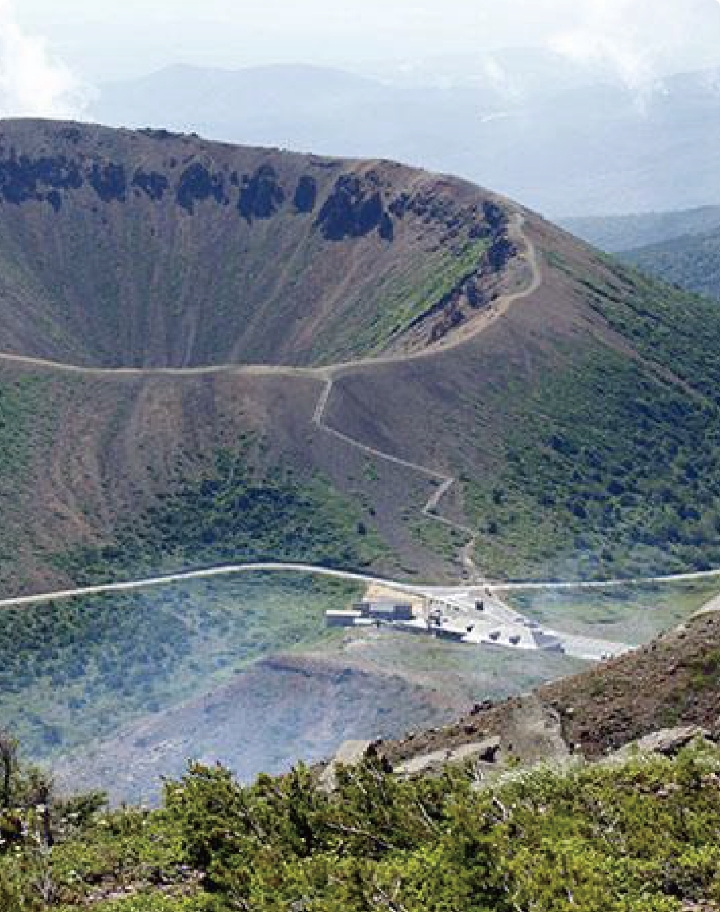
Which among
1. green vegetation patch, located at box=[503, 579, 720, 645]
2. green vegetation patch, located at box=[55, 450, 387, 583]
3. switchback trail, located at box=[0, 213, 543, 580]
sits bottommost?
green vegetation patch, located at box=[503, 579, 720, 645]

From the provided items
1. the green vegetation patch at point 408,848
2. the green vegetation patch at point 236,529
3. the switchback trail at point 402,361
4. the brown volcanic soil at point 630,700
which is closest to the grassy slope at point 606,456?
the switchback trail at point 402,361

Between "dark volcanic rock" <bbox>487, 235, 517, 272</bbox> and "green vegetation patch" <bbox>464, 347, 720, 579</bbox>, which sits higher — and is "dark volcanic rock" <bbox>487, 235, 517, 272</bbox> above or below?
above

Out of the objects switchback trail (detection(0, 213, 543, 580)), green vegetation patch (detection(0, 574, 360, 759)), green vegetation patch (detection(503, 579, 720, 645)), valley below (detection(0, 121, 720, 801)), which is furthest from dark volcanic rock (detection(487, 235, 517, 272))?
green vegetation patch (detection(0, 574, 360, 759))

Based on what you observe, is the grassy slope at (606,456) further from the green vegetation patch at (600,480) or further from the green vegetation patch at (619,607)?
the green vegetation patch at (619,607)

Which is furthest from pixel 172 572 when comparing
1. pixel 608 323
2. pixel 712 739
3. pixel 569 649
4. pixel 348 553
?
pixel 712 739

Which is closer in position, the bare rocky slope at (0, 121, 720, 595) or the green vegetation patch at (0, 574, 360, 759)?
the green vegetation patch at (0, 574, 360, 759)

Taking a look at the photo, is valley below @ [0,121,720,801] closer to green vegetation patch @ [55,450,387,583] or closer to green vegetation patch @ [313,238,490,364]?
green vegetation patch @ [55,450,387,583]

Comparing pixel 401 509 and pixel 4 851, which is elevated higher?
pixel 4 851

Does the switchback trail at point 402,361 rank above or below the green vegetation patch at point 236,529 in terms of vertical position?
above

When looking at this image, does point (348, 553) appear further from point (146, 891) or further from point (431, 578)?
point (146, 891)
